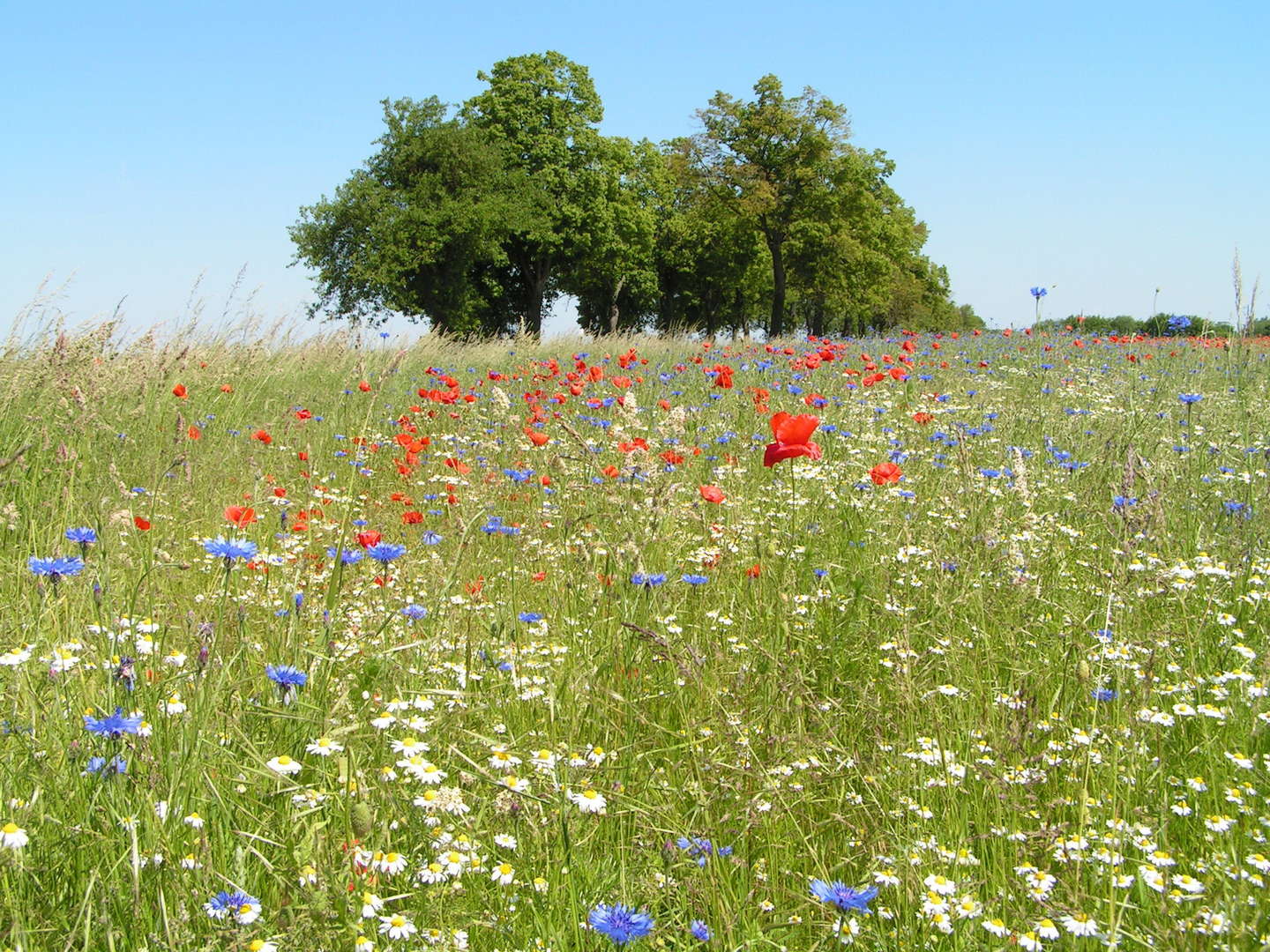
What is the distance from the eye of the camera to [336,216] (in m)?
36.3

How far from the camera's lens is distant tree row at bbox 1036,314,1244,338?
6.75m

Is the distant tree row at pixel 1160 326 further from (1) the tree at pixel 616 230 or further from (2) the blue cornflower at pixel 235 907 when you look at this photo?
(1) the tree at pixel 616 230

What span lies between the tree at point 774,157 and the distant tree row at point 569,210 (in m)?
0.07

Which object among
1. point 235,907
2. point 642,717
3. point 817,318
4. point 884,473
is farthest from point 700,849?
point 817,318

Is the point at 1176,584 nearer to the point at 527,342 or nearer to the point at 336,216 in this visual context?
the point at 527,342

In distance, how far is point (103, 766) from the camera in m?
1.58

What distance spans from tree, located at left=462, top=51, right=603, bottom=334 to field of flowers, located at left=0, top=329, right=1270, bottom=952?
35.8m

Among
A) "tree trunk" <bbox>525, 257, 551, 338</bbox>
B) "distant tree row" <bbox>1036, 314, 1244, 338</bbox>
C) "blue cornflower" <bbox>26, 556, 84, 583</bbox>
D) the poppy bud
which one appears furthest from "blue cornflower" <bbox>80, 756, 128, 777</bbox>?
"tree trunk" <bbox>525, 257, 551, 338</bbox>

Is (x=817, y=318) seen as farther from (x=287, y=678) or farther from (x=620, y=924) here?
(x=620, y=924)

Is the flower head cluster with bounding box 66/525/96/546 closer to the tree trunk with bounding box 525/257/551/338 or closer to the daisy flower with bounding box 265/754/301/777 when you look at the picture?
the daisy flower with bounding box 265/754/301/777

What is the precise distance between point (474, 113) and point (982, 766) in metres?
40.9

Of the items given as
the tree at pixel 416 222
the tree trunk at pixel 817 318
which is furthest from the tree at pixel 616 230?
the tree trunk at pixel 817 318

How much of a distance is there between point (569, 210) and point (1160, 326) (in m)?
29.1

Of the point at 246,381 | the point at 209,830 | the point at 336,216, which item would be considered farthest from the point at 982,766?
the point at 336,216
